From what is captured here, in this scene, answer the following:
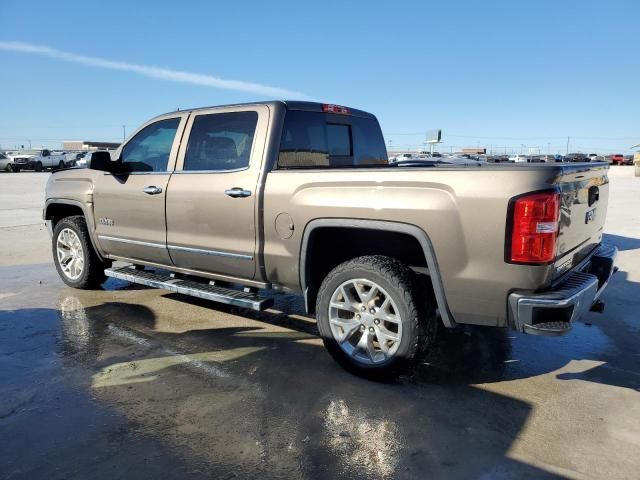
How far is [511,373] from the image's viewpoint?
12.5ft

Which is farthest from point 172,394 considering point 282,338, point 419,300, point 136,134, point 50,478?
point 136,134

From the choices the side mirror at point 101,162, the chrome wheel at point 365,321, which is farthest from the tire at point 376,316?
the side mirror at point 101,162

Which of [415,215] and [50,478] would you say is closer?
[50,478]

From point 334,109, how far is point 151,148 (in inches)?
74.7

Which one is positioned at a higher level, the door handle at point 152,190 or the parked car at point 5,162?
the door handle at point 152,190

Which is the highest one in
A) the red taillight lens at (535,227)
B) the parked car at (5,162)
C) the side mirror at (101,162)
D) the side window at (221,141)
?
the side window at (221,141)

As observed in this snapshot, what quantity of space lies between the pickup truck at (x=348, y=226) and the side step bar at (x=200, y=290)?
2cm

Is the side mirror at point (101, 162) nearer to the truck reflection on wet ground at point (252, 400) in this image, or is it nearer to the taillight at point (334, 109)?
the truck reflection on wet ground at point (252, 400)

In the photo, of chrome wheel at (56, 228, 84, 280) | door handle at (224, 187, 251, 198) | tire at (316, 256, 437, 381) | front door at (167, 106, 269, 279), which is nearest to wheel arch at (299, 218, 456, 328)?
tire at (316, 256, 437, 381)

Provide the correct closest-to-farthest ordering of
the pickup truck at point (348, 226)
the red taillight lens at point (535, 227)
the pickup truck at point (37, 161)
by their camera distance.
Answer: the red taillight lens at point (535, 227) → the pickup truck at point (348, 226) → the pickup truck at point (37, 161)

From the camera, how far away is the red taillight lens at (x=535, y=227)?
2859 millimetres

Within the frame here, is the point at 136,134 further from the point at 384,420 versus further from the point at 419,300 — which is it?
the point at 384,420

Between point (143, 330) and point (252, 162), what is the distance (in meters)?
1.92

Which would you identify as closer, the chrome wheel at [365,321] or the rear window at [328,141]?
the chrome wheel at [365,321]
